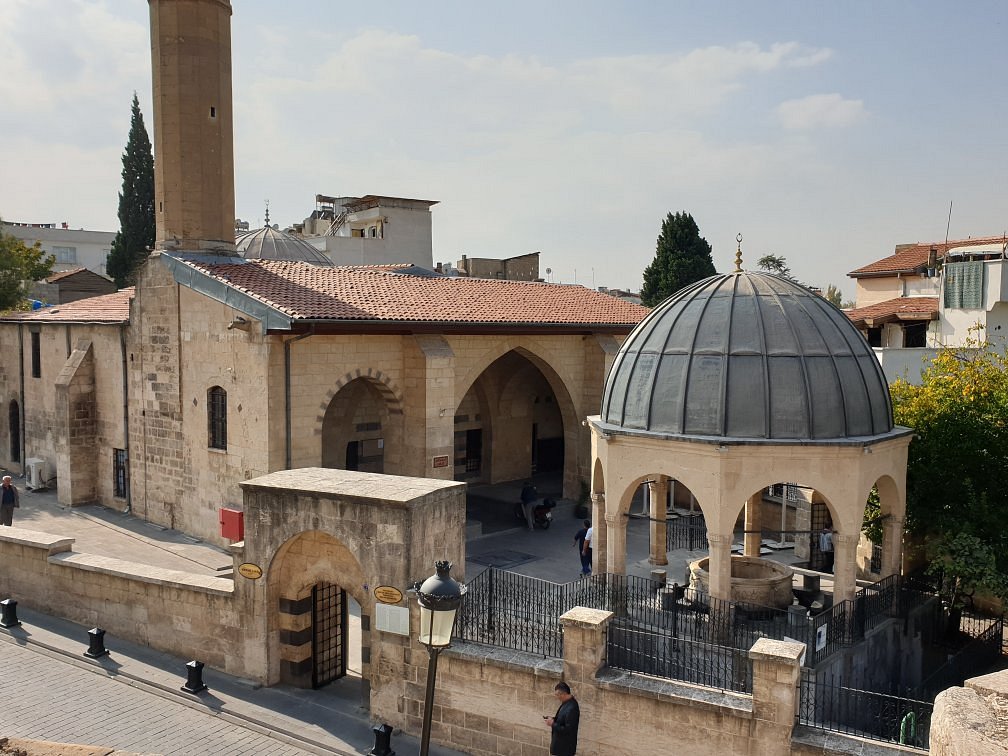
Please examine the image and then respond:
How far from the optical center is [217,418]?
1848cm

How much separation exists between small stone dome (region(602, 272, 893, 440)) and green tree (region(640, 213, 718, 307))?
30.8m

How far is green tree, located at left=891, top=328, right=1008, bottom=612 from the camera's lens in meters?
12.5

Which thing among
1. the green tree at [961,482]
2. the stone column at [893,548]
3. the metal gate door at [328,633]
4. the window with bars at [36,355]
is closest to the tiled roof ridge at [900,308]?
the green tree at [961,482]

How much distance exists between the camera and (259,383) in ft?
55.9

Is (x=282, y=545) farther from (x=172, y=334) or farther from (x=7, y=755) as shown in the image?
(x=172, y=334)

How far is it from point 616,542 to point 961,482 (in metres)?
6.06

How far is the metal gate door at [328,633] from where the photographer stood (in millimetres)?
11742

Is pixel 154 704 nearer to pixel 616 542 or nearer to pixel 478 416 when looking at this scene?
pixel 616 542

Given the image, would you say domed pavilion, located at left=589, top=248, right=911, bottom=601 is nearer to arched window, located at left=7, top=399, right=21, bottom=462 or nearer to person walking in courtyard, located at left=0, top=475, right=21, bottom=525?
person walking in courtyard, located at left=0, top=475, right=21, bottom=525

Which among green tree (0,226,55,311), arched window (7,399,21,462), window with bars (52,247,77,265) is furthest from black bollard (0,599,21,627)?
window with bars (52,247,77,265)

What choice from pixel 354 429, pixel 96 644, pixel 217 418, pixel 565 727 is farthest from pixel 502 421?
pixel 565 727

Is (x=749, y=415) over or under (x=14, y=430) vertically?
over

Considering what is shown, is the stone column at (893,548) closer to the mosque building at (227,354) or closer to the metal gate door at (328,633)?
the metal gate door at (328,633)

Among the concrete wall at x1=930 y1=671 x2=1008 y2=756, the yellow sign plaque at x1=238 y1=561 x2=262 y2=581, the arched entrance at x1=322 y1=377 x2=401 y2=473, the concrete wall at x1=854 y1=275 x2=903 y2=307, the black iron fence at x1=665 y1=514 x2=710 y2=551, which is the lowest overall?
the black iron fence at x1=665 y1=514 x2=710 y2=551
